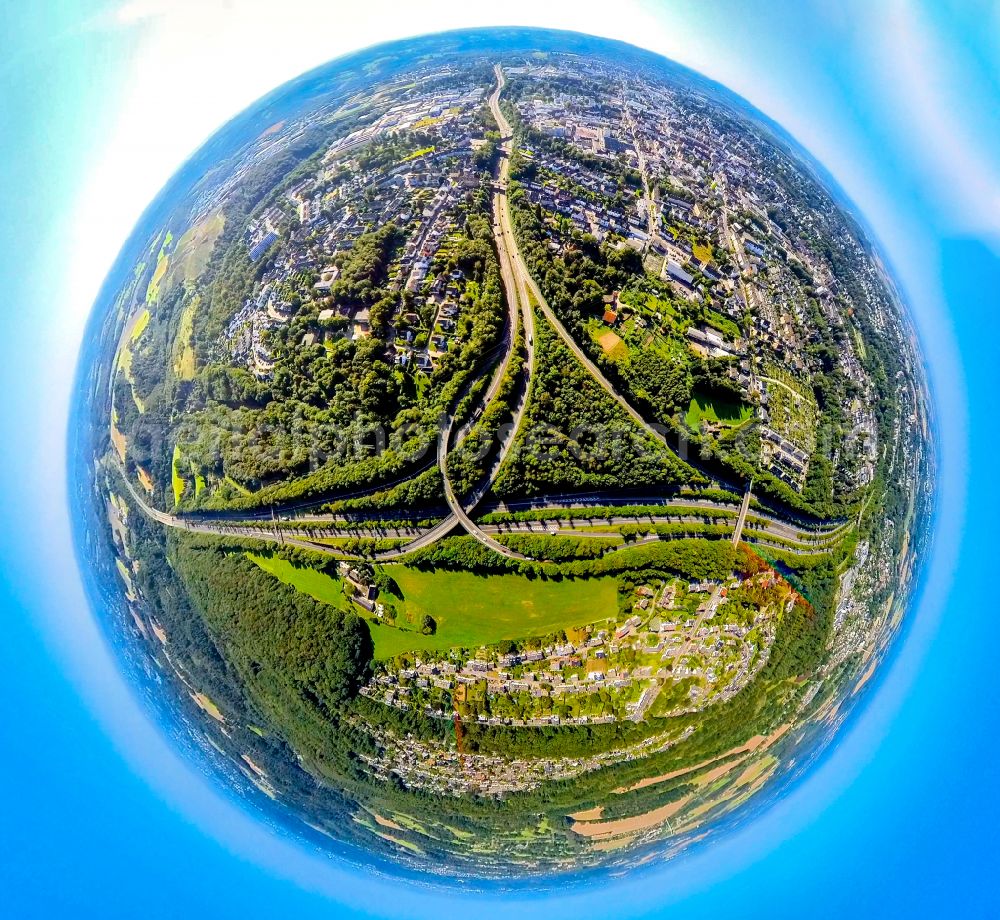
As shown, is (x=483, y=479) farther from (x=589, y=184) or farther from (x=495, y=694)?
(x=589, y=184)

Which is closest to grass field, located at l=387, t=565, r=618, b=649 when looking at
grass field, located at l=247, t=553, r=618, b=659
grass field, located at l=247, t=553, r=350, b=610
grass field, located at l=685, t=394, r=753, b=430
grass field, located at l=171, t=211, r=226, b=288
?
grass field, located at l=247, t=553, r=618, b=659

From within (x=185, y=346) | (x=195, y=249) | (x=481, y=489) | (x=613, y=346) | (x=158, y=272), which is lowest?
(x=481, y=489)

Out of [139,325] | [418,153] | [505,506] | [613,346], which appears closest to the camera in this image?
[505,506]

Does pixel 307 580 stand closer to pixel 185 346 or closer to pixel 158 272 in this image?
pixel 185 346

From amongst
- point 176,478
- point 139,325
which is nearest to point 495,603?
point 176,478

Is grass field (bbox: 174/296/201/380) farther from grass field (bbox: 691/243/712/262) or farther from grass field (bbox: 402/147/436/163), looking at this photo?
grass field (bbox: 691/243/712/262)

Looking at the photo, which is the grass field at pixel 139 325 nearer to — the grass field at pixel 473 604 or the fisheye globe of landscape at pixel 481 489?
the fisheye globe of landscape at pixel 481 489
